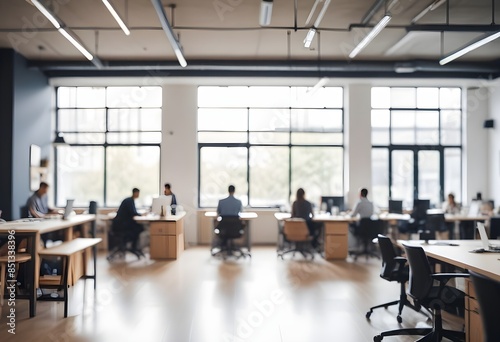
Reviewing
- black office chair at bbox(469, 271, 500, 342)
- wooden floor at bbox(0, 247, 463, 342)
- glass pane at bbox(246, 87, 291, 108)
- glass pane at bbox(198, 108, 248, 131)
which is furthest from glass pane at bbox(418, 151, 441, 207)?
black office chair at bbox(469, 271, 500, 342)

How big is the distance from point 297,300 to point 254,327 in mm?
1129

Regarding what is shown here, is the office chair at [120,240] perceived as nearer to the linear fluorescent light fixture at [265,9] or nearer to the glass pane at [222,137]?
the glass pane at [222,137]

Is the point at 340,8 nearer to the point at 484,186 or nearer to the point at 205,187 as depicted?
the point at 205,187

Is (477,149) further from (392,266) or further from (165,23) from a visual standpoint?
(165,23)

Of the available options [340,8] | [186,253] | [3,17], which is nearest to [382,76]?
[340,8]

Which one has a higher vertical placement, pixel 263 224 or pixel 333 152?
pixel 333 152

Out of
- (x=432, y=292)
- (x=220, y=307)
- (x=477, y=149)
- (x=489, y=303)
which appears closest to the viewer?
(x=489, y=303)

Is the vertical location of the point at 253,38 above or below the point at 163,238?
above

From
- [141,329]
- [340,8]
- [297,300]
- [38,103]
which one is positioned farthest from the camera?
[38,103]

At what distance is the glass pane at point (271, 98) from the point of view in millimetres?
10305

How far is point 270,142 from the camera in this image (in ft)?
33.8

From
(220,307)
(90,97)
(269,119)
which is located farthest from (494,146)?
(90,97)

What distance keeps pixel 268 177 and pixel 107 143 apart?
415 centimetres

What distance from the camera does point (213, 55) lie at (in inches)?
344
